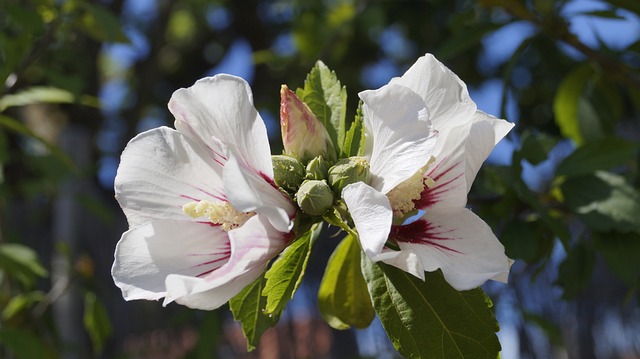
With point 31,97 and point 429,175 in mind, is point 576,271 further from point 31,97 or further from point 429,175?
point 31,97

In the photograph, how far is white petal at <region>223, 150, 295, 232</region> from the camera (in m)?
0.67

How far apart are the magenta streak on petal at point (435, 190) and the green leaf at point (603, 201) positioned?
51 cm

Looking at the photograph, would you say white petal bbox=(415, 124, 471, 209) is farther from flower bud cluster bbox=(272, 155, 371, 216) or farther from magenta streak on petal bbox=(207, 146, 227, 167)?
magenta streak on petal bbox=(207, 146, 227, 167)

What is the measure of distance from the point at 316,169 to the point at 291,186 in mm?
37

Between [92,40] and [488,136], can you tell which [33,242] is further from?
[488,136]

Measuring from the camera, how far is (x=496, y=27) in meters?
1.57

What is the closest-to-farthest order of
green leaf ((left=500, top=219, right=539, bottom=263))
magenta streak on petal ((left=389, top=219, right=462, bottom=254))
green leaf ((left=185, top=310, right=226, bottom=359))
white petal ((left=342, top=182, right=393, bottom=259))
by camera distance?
white petal ((left=342, top=182, right=393, bottom=259))
magenta streak on petal ((left=389, top=219, right=462, bottom=254))
green leaf ((left=500, top=219, right=539, bottom=263))
green leaf ((left=185, top=310, right=226, bottom=359))

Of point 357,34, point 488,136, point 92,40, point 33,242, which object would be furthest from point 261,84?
point 488,136

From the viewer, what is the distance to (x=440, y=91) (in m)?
0.79

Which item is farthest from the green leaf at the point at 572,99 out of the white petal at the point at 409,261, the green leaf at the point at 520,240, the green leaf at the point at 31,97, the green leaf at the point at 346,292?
the green leaf at the point at 31,97

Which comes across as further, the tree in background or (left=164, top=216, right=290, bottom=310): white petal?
the tree in background

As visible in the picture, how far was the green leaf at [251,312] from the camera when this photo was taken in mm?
922

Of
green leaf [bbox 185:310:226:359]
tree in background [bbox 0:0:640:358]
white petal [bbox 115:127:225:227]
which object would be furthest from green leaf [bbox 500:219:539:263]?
green leaf [bbox 185:310:226:359]

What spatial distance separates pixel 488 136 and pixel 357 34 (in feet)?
8.36
